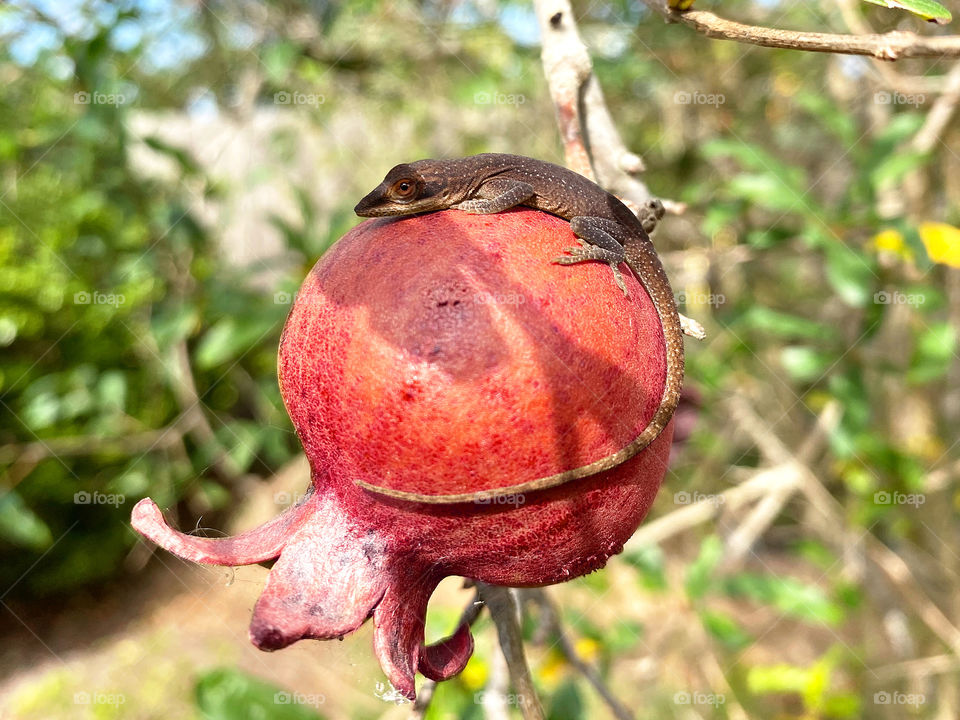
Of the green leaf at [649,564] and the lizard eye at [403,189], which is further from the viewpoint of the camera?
the green leaf at [649,564]

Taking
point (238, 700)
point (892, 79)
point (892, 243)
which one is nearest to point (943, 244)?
point (892, 243)

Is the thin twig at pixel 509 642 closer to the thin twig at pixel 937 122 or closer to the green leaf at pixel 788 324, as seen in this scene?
the green leaf at pixel 788 324

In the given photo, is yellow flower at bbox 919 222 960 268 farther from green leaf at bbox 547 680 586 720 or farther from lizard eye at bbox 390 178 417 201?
lizard eye at bbox 390 178 417 201

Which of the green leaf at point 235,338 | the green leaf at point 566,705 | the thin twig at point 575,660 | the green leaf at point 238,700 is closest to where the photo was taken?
the thin twig at point 575,660

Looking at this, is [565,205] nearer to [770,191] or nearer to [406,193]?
[406,193]

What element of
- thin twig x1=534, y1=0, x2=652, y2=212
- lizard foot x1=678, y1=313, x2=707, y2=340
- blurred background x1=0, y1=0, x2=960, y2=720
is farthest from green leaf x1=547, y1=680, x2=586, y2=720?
thin twig x1=534, y1=0, x2=652, y2=212

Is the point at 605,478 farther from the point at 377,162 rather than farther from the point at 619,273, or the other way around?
the point at 377,162

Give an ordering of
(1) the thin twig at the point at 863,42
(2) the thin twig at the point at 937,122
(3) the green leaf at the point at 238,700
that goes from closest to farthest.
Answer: (1) the thin twig at the point at 863,42 < (3) the green leaf at the point at 238,700 < (2) the thin twig at the point at 937,122

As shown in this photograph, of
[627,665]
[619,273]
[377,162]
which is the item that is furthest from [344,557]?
[377,162]

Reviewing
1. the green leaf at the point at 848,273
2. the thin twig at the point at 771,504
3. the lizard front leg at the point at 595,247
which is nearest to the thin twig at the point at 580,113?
the lizard front leg at the point at 595,247
